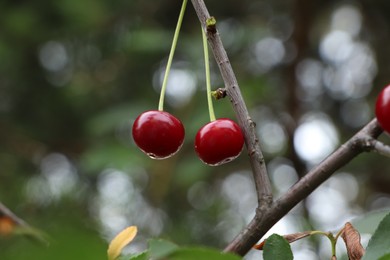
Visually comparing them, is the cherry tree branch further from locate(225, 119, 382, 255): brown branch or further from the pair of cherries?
the pair of cherries

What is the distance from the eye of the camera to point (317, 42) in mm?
3195

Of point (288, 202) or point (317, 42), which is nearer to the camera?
point (288, 202)

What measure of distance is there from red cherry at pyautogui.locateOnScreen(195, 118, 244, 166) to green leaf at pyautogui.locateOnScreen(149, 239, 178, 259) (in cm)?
22

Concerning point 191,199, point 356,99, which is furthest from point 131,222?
point 356,99

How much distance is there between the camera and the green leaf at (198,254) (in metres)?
0.36

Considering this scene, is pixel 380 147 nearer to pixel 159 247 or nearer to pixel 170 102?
pixel 159 247

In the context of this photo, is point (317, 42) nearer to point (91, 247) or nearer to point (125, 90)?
point (125, 90)

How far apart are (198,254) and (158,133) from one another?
355 millimetres

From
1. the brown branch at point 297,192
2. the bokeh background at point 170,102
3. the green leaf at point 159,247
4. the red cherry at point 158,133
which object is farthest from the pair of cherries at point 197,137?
the bokeh background at point 170,102

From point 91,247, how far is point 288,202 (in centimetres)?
30

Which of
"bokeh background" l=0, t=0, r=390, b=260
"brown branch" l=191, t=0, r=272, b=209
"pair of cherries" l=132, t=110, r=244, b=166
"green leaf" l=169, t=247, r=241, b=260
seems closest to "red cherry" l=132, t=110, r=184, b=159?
"pair of cherries" l=132, t=110, r=244, b=166

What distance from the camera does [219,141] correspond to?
668 millimetres

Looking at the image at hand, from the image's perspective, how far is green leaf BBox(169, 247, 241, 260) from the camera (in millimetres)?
360

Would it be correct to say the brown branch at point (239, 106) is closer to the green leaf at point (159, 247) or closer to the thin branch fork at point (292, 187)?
the thin branch fork at point (292, 187)
